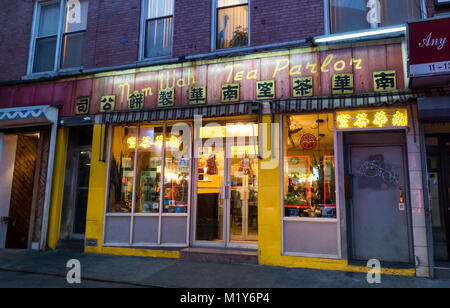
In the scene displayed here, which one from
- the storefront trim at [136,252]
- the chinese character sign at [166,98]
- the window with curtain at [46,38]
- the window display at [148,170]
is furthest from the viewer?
the window with curtain at [46,38]

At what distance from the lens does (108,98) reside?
8.10 metres

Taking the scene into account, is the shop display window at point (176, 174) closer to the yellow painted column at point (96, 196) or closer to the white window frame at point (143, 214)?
the white window frame at point (143, 214)

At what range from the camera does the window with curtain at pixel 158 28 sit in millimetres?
8312

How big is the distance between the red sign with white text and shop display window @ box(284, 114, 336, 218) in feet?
5.85

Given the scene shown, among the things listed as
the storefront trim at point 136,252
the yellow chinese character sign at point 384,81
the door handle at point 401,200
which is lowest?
the storefront trim at point 136,252

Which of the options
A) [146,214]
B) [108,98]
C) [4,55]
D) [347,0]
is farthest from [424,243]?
[4,55]

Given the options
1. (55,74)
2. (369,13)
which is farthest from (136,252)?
(369,13)

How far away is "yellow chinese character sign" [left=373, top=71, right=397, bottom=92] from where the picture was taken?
19.8 feet

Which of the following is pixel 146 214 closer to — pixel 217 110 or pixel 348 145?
pixel 217 110

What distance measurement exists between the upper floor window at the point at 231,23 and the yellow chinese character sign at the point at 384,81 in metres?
3.14

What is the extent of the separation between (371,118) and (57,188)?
771 cm

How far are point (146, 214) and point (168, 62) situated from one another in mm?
3746

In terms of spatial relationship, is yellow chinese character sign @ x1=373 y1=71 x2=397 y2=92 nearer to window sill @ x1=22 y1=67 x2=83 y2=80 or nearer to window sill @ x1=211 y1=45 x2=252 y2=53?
window sill @ x1=211 y1=45 x2=252 y2=53

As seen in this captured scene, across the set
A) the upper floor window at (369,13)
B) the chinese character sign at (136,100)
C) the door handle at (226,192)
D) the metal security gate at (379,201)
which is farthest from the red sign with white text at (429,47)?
the chinese character sign at (136,100)
